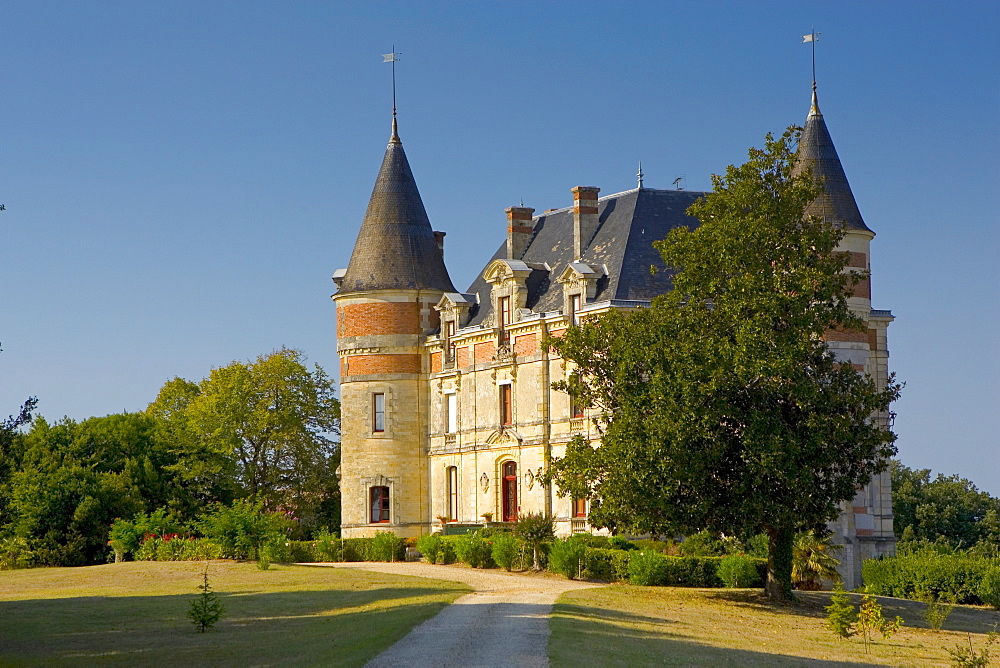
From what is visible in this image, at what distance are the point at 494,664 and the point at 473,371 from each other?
1159 inches

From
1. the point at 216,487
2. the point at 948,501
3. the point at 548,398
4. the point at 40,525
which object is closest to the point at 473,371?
the point at 548,398

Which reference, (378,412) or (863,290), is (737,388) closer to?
(863,290)

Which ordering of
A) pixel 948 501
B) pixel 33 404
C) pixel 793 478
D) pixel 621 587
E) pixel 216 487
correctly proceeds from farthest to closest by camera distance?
pixel 948 501
pixel 216 487
pixel 621 587
pixel 793 478
pixel 33 404

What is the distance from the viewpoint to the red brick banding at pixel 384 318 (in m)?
48.7

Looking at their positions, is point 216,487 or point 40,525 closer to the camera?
point 40,525

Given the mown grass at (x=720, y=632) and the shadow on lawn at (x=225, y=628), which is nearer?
the mown grass at (x=720, y=632)

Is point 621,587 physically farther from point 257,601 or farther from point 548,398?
point 548,398

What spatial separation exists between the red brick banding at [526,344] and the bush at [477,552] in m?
8.22

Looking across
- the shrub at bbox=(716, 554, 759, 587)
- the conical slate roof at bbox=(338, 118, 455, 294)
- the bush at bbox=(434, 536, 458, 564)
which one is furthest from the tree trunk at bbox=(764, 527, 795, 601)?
the conical slate roof at bbox=(338, 118, 455, 294)

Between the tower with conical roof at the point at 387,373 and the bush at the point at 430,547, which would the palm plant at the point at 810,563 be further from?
the tower with conical roof at the point at 387,373

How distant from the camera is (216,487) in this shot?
50.7 metres

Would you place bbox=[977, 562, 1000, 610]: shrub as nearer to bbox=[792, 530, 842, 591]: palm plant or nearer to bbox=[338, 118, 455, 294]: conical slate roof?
bbox=[792, 530, 842, 591]: palm plant

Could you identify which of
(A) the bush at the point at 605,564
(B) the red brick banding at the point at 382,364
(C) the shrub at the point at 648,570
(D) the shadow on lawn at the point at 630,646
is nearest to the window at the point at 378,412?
(B) the red brick banding at the point at 382,364

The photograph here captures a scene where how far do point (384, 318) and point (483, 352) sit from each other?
4148 mm
